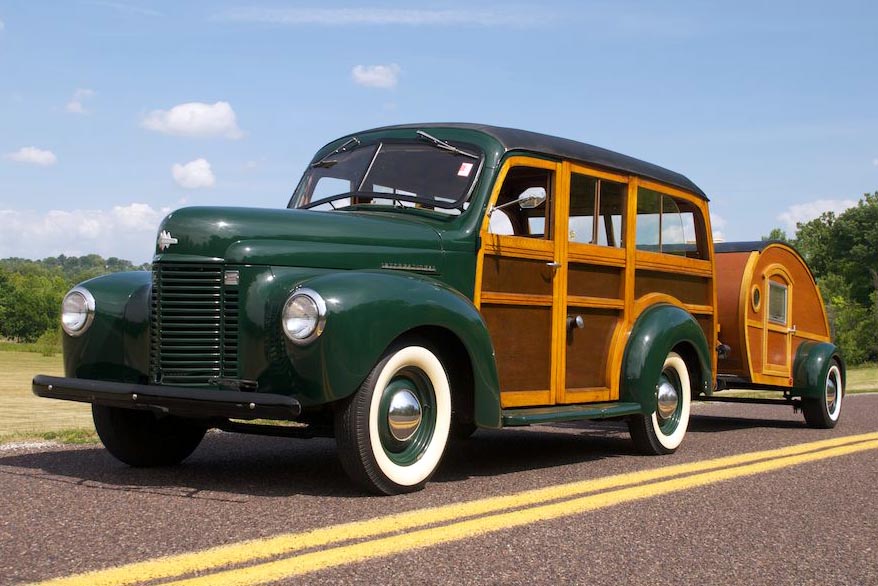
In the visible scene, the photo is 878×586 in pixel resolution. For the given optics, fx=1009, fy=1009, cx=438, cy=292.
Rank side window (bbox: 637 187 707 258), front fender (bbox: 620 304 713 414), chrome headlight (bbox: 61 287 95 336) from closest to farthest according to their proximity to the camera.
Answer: chrome headlight (bbox: 61 287 95 336) → front fender (bbox: 620 304 713 414) → side window (bbox: 637 187 707 258)

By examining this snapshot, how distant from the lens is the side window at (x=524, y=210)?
6914 millimetres

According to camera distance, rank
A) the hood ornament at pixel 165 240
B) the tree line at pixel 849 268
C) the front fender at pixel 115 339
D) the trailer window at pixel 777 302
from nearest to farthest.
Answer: the hood ornament at pixel 165 240, the front fender at pixel 115 339, the trailer window at pixel 777 302, the tree line at pixel 849 268

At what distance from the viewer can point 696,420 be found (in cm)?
1192

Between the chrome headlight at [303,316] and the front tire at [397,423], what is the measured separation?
1.35 ft

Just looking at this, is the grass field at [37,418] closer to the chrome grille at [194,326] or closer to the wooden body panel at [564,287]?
the chrome grille at [194,326]

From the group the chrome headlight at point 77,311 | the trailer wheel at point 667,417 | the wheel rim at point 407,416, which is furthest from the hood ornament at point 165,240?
the trailer wheel at point 667,417

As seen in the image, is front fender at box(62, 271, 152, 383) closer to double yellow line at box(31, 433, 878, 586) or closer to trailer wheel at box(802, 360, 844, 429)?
double yellow line at box(31, 433, 878, 586)

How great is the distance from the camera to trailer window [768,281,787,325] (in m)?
10.8

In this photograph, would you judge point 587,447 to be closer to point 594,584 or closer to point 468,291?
point 468,291

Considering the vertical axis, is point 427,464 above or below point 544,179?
below

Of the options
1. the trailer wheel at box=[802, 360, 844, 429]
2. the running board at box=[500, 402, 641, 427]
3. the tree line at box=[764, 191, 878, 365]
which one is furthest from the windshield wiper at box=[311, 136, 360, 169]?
the tree line at box=[764, 191, 878, 365]

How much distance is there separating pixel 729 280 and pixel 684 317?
7.19 feet

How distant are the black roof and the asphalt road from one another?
2255mm

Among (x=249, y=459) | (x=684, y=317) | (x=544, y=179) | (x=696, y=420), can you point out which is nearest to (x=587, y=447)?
(x=684, y=317)
